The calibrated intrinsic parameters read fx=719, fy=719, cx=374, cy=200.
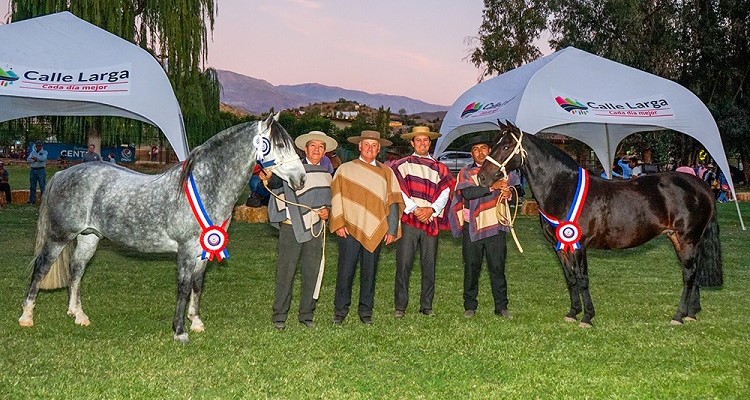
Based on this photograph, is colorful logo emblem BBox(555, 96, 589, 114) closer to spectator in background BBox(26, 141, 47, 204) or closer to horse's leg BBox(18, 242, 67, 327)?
horse's leg BBox(18, 242, 67, 327)

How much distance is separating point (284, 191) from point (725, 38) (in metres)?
32.0

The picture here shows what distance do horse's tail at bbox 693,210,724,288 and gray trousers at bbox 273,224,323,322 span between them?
13.9ft

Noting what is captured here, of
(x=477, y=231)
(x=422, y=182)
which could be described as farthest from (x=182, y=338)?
(x=477, y=231)

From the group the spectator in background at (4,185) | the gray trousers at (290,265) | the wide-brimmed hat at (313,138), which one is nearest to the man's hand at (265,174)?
the wide-brimmed hat at (313,138)

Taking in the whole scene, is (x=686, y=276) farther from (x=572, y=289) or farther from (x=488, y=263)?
(x=488, y=263)

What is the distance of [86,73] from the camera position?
1034 centimetres

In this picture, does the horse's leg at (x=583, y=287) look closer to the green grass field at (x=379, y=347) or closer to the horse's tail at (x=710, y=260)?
the green grass field at (x=379, y=347)

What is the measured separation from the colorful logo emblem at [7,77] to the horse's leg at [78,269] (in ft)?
12.7

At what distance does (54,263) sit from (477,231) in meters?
4.36

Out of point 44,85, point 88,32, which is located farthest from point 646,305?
point 88,32

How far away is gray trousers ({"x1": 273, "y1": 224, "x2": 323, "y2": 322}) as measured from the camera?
22.7ft

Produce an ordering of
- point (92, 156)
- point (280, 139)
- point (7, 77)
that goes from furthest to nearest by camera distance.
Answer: point (92, 156) < point (7, 77) < point (280, 139)

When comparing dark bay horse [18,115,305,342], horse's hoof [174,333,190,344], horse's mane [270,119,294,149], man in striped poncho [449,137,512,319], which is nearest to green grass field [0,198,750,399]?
horse's hoof [174,333,190,344]

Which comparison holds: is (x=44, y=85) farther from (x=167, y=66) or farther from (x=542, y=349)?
(x=167, y=66)
